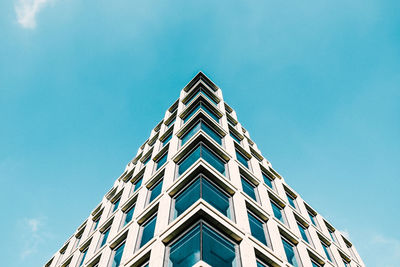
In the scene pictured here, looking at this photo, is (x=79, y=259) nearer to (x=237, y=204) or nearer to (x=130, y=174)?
(x=130, y=174)

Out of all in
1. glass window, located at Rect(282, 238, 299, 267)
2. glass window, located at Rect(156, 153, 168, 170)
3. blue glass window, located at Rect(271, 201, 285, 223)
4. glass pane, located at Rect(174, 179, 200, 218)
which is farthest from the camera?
glass window, located at Rect(156, 153, 168, 170)

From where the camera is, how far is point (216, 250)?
451 inches

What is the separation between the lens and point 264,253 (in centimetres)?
1316

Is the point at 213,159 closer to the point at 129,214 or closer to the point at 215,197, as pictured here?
the point at 215,197

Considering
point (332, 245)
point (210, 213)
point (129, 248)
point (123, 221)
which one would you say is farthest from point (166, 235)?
point (332, 245)

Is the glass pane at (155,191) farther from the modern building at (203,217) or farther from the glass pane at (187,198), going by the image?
the glass pane at (187,198)

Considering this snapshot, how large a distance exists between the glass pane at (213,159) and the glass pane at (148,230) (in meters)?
4.34

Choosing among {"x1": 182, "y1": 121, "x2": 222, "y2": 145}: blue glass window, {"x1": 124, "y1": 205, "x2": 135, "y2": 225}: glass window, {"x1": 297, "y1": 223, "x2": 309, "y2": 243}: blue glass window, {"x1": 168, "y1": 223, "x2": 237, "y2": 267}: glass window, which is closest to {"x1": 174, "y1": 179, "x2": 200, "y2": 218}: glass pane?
{"x1": 168, "y1": 223, "x2": 237, "y2": 267}: glass window

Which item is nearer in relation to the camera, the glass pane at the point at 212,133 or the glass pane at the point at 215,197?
the glass pane at the point at 215,197

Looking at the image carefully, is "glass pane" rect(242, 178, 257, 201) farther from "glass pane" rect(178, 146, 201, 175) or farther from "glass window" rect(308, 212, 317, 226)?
"glass window" rect(308, 212, 317, 226)

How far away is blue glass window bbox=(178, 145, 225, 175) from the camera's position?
56.1ft

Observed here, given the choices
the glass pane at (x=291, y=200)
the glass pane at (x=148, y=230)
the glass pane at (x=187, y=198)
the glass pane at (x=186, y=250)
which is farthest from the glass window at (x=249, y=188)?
the glass pane at (x=291, y=200)

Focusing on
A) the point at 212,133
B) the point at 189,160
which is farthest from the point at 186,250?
the point at 212,133

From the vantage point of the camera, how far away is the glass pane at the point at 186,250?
10.9 m
